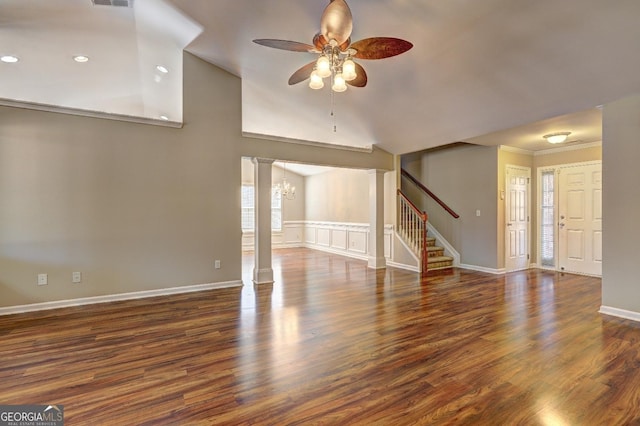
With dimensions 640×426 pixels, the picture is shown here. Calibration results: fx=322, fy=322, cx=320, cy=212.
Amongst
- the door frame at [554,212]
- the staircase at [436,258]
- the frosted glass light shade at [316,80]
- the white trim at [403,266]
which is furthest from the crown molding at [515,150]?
the frosted glass light shade at [316,80]

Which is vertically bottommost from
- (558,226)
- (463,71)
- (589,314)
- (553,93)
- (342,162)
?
(589,314)

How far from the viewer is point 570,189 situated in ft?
20.3

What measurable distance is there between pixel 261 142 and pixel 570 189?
5893 mm

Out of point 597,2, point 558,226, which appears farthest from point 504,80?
point 558,226

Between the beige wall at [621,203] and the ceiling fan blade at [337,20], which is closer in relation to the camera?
the ceiling fan blade at [337,20]

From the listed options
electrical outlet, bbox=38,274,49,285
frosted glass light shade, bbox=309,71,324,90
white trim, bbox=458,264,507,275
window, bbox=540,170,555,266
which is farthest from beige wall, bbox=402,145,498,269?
electrical outlet, bbox=38,274,49,285

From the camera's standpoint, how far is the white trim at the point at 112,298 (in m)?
3.81

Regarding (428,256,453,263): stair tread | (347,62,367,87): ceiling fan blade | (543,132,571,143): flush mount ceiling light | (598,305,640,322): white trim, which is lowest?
(598,305,640,322): white trim

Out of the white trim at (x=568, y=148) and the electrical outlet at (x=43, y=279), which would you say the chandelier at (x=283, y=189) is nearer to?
the white trim at (x=568, y=148)

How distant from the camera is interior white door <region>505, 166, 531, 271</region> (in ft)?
20.9

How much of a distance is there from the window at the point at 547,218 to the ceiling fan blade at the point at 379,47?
5.57 m

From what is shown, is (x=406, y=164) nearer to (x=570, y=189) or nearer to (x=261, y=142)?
(x=570, y=189)

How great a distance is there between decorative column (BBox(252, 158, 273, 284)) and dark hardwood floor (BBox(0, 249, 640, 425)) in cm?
105

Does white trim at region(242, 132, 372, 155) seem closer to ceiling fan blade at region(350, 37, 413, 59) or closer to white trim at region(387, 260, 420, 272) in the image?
white trim at region(387, 260, 420, 272)
